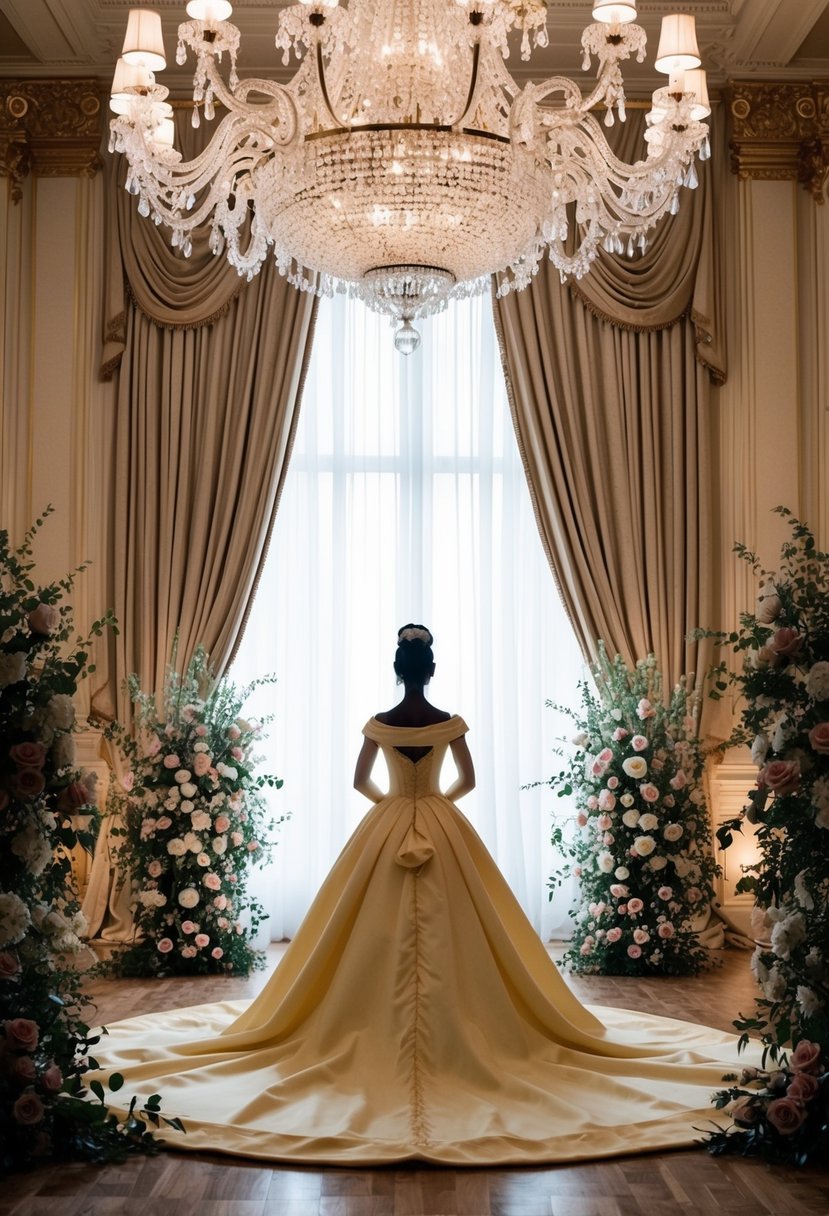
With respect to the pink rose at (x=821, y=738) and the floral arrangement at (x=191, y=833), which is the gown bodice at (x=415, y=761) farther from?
the floral arrangement at (x=191, y=833)

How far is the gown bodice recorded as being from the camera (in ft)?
16.9

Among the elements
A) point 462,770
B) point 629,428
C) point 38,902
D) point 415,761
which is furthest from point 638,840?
point 38,902

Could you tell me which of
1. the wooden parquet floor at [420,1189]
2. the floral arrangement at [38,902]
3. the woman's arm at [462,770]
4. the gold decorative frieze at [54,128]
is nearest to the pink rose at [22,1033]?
the floral arrangement at [38,902]

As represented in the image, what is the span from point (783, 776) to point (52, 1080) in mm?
2223

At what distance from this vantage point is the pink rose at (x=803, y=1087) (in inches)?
154

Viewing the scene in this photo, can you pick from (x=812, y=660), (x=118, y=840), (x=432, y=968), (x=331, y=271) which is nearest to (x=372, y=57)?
(x=331, y=271)

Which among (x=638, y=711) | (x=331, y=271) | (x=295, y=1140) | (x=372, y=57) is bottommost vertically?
(x=295, y=1140)

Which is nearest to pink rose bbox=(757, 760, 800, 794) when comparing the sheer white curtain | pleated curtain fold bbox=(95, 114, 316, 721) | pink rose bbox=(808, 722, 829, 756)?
pink rose bbox=(808, 722, 829, 756)

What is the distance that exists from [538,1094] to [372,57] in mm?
3266

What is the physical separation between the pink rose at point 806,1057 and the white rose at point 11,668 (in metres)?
2.44

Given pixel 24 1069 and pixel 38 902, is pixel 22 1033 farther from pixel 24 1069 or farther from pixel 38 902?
pixel 38 902

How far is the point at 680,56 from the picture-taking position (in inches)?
175

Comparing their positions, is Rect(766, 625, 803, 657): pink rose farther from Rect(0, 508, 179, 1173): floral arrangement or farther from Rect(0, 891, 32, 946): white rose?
Rect(0, 891, 32, 946): white rose

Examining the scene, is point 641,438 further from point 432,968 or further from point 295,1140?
point 295,1140
